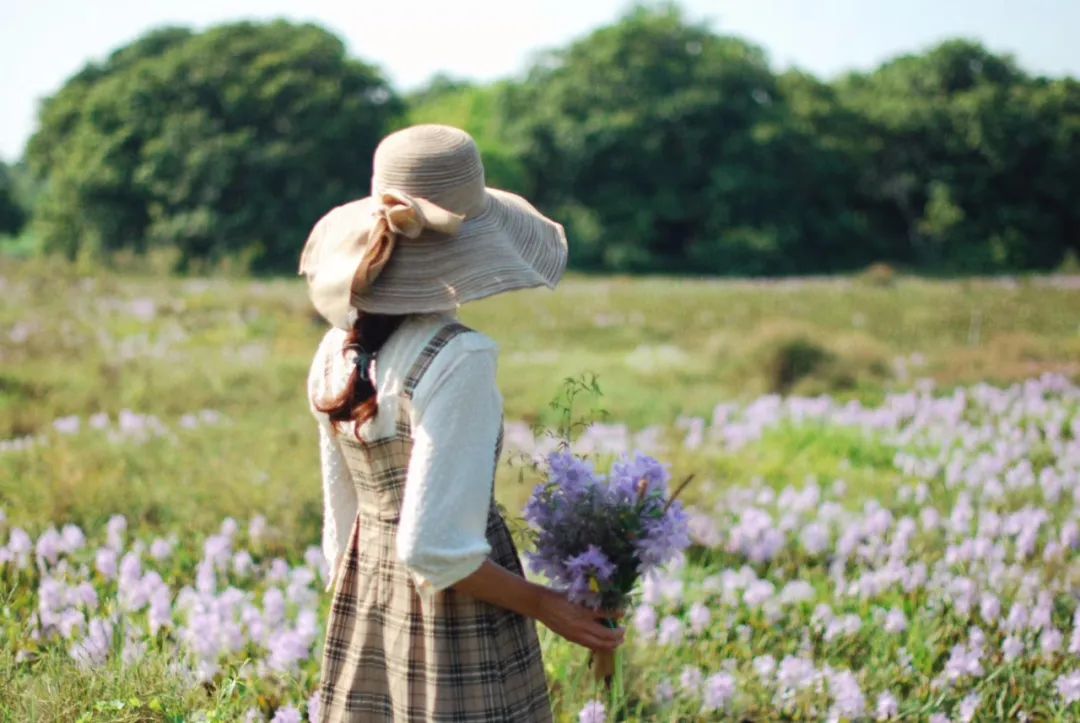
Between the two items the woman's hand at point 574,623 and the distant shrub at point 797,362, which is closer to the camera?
the woman's hand at point 574,623

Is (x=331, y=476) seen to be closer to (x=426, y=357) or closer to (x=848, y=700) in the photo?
(x=426, y=357)

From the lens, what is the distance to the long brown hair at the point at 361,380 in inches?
74.5

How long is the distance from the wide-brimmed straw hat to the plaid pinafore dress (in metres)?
0.10

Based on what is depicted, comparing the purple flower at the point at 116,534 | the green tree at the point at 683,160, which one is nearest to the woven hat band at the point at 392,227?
the purple flower at the point at 116,534

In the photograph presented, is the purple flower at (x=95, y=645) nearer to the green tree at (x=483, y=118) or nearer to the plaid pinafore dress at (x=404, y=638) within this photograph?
the plaid pinafore dress at (x=404, y=638)

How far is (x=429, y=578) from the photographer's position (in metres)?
1.81

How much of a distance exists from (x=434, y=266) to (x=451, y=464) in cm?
36

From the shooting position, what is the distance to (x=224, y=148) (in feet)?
124

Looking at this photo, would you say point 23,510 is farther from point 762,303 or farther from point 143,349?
point 762,303

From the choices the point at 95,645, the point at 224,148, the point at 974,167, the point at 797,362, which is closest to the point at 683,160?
the point at 974,167

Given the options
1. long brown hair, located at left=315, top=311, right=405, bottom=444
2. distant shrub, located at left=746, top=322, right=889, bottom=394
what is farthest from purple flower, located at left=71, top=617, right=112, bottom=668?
distant shrub, located at left=746, top=322, right=889, bottom=394

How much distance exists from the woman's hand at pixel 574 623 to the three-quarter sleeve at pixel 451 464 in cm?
21

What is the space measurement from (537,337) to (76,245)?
3339 cm

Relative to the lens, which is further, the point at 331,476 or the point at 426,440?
the point at 331,476
